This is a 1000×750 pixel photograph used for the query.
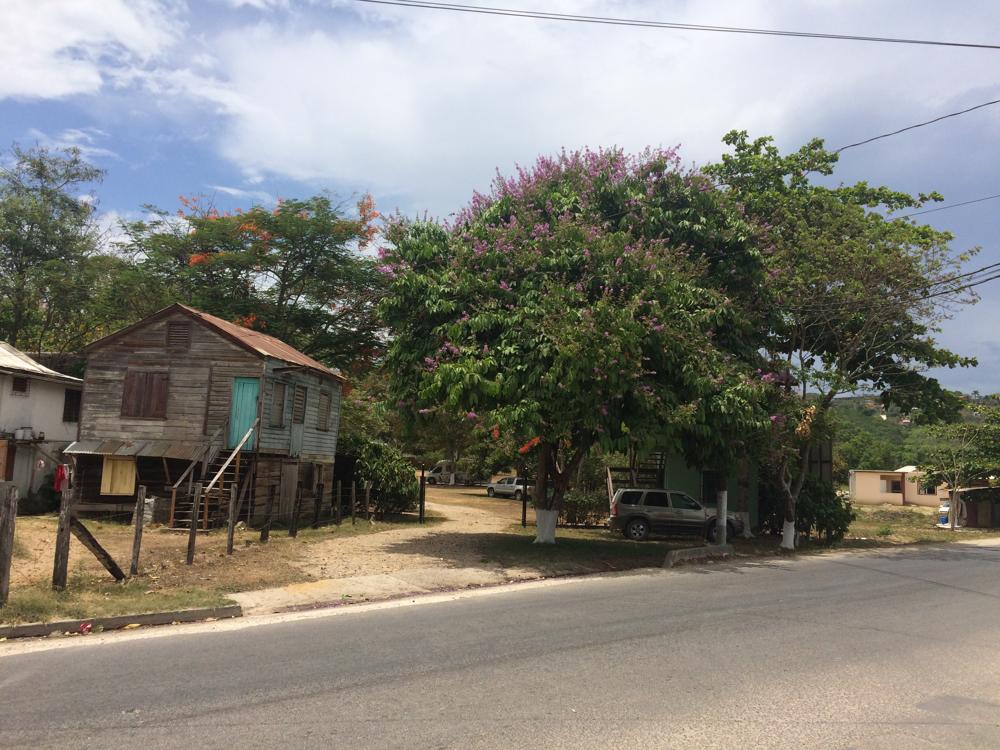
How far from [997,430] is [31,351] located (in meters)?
47.9

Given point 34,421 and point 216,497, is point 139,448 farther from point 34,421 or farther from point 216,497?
point 34,421

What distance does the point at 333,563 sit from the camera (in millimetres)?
14766

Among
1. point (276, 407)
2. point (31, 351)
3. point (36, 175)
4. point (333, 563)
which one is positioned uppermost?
point (36, 175)

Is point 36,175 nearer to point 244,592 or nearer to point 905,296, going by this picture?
point 244,592

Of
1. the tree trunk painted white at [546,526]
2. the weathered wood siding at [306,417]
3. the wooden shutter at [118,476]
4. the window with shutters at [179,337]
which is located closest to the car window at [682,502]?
the tree trunk painted white at [546,526]

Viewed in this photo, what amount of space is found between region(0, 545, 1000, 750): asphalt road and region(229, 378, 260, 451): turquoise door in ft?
43.2

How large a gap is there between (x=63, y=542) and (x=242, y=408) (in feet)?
40.2

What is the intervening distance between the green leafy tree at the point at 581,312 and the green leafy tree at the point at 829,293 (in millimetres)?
2076

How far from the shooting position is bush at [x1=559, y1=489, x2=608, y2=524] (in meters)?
27.1

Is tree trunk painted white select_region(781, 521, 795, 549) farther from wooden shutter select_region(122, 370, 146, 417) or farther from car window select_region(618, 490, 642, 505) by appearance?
wooden shutter select_region(122, 370, 146, 417)

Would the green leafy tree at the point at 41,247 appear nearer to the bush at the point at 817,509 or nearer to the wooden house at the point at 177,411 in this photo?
the wooden house at the point at 177,411

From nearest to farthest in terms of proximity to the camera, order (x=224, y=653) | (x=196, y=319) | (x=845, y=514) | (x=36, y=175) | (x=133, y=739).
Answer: (x=133, y=739) → (x=224, y=653) → (x=196, y=319) → (x=845, y=514) → (x=36, y=175)

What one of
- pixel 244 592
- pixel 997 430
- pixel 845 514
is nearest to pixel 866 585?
pixel 244 592

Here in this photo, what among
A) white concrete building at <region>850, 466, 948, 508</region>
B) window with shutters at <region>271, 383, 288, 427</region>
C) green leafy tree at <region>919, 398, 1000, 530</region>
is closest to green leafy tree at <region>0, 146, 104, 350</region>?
window with shutters at <region>271, 383, 288, 427</region>
